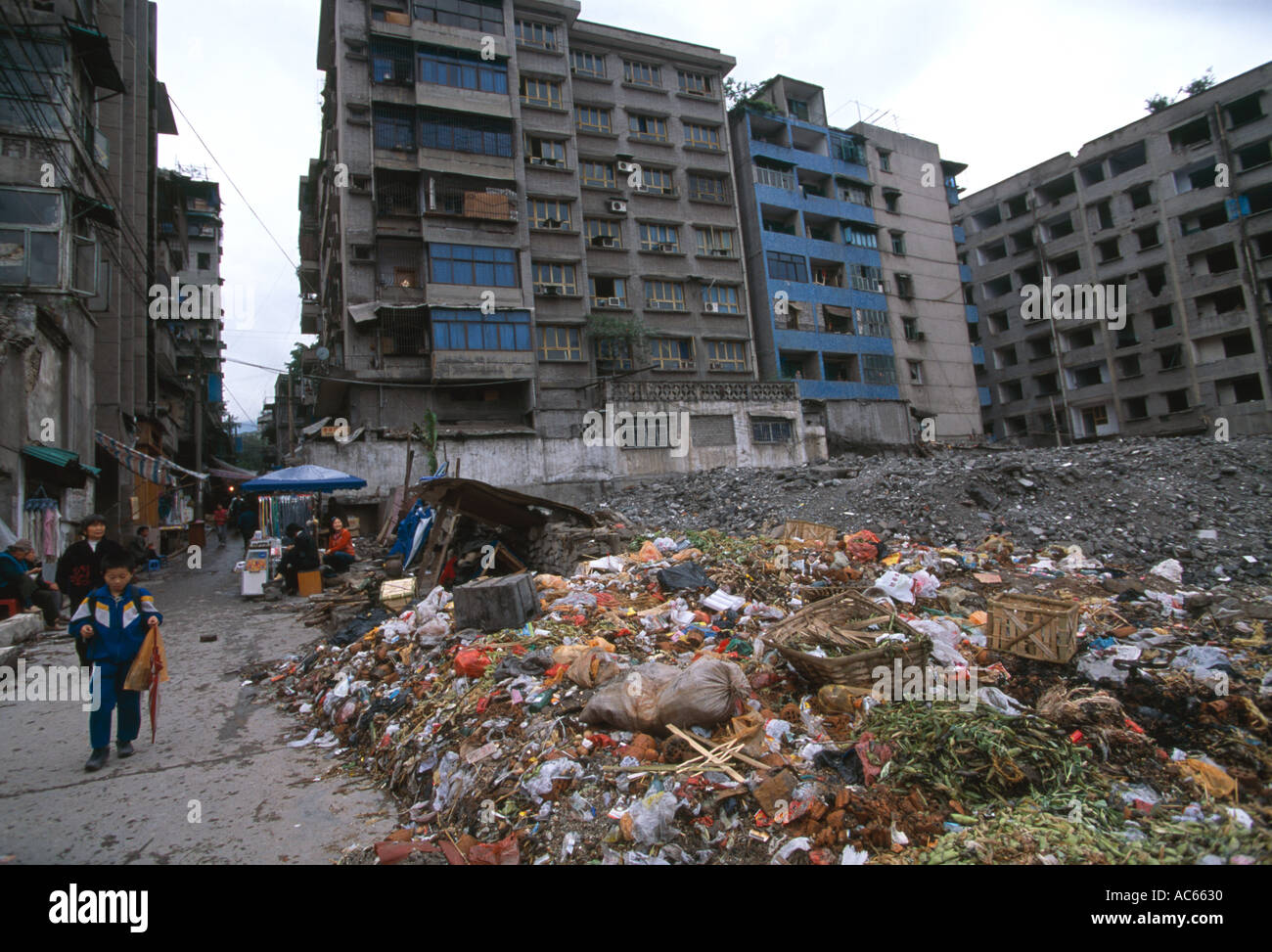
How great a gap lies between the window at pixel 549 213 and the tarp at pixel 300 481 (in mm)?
17365

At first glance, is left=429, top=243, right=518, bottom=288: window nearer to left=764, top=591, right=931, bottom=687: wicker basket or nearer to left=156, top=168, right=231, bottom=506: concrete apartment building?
left=156, top=168, right=231, bottom=506: concrete apartment building

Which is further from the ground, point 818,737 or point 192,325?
point 192,325

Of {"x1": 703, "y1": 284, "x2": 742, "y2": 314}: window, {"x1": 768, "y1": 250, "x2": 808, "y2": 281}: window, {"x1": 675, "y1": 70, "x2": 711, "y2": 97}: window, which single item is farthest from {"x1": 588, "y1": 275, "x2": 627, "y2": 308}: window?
{"x1": 675, "y1": 70, "x2": 711, "y2": 97}: window

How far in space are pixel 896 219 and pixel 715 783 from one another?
39906 millimetres

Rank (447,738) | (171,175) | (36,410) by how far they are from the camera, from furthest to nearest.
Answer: (171,175) → (36,410) → (447,738)

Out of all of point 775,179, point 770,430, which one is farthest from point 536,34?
point 770,430

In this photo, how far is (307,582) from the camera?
11.5m

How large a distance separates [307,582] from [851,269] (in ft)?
104

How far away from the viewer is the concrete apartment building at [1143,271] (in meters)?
31.3

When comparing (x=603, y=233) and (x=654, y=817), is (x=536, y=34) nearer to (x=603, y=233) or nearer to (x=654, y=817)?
(x=603, y=233)

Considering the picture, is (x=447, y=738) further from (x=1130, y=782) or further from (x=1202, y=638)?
(x=1202, y=638)

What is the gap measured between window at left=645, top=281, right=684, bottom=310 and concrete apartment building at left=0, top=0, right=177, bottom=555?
1887 centimetres

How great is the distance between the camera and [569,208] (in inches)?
1105
